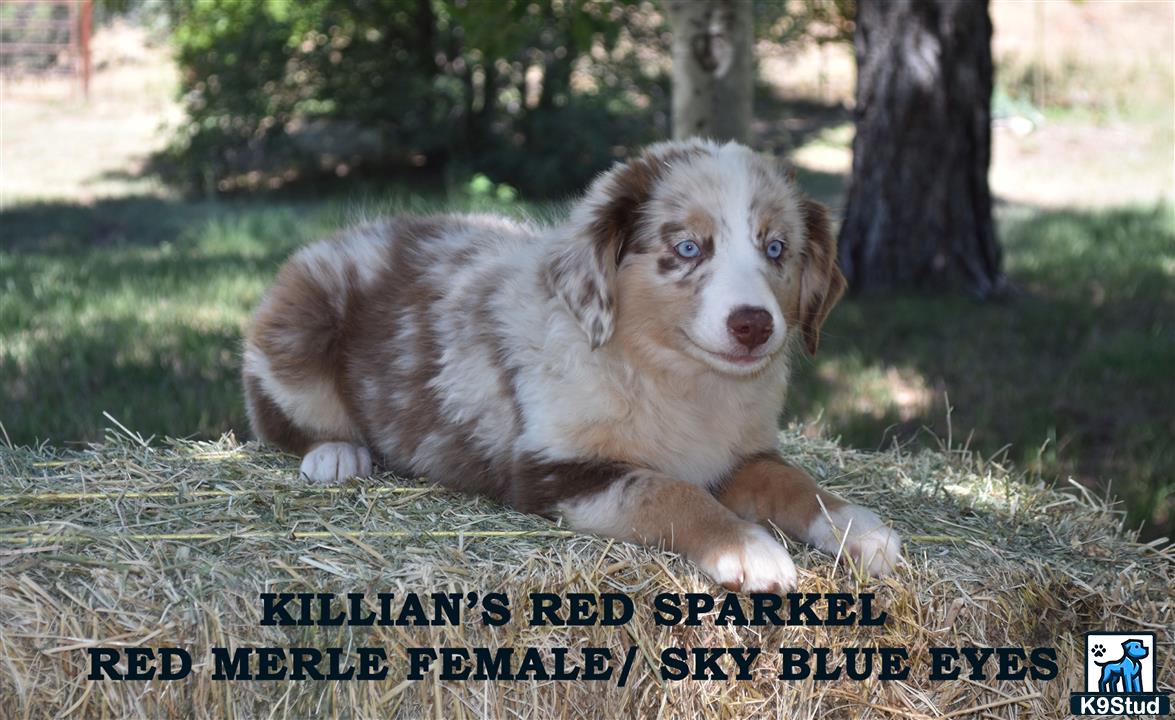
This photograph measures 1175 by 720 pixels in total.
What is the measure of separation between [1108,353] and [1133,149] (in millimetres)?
11592

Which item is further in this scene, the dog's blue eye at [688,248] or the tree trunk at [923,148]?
the tree trunk at [923,148]

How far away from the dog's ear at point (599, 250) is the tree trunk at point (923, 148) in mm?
4953

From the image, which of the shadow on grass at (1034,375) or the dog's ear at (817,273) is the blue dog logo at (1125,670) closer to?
the dog's ear at (817,273)

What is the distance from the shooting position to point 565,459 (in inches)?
138

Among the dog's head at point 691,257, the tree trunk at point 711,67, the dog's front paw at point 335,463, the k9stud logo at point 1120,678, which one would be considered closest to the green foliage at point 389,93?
the tree trunk at point 711,67

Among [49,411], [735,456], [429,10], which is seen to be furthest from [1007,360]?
[429,10]

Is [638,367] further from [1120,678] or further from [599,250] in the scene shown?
[1120,678]

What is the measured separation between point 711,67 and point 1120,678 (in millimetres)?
3873

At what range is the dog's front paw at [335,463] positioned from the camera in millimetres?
3947

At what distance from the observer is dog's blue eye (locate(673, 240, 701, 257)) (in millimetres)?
3432

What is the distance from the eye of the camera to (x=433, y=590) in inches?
120

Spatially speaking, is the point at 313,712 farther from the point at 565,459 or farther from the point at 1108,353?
the point at 1108,353

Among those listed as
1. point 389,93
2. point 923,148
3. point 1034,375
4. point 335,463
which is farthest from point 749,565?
point 389,93

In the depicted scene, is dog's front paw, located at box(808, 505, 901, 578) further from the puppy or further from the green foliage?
the green foliage
